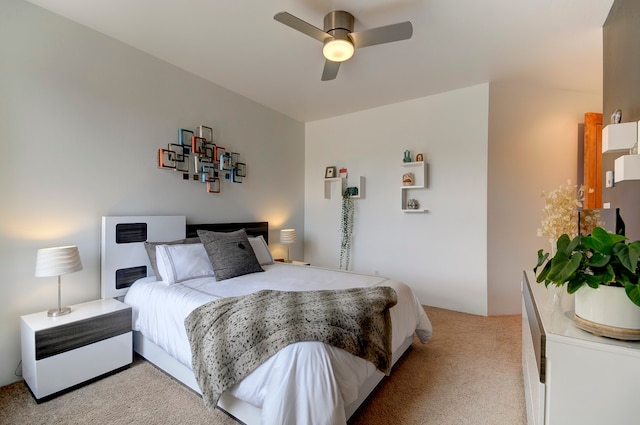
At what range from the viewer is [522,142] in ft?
11.2

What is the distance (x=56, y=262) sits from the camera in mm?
1964

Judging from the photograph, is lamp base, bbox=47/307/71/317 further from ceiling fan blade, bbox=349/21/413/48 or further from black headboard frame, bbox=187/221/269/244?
ceiling fan blade, bbox=349/21/413/48

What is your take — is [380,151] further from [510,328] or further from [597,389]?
[597,389]

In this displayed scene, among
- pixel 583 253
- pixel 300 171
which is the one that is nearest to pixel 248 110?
pixel 300 171

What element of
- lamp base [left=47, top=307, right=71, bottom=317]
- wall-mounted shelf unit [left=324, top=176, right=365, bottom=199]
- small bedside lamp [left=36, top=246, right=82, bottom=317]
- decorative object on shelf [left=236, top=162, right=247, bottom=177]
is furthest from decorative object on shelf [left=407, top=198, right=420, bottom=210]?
lamp base [left=47, top=307, right=71, bottom=317]

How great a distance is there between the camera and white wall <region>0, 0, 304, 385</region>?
2.04m

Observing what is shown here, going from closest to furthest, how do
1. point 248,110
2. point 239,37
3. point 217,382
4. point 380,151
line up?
point 217,382, point 239,37, point 248,110, point 380,151

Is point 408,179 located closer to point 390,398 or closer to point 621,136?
point 621,136

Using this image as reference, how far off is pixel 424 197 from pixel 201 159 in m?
2.85

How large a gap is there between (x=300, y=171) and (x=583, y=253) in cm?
413

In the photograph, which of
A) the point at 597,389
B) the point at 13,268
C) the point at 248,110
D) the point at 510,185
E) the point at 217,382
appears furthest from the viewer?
the point at 248,110

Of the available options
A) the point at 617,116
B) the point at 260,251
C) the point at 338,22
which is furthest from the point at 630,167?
the point at 260,251

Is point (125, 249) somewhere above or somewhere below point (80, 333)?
above

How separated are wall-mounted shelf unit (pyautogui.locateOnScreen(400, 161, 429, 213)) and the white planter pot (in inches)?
112
